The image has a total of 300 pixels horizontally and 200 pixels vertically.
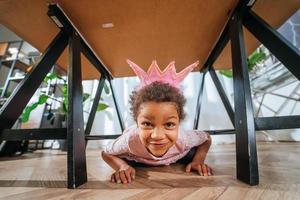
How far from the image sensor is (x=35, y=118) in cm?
228

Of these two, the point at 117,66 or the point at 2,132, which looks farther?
the point at 117,66

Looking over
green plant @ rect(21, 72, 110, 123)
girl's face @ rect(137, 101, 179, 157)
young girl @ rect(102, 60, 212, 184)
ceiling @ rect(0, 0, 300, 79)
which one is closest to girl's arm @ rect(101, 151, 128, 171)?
young girl @ rect(102, 60, 212, 184)

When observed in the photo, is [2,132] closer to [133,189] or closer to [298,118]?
[133,189]

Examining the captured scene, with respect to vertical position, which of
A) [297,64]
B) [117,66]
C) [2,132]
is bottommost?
[2,132]

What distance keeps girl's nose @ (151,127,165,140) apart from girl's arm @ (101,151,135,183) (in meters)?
0.13

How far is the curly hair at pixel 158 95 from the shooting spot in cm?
56

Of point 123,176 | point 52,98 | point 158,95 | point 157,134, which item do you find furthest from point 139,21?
point 52,98

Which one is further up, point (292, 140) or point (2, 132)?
point (2, 132)

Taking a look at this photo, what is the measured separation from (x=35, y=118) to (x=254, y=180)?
237 cm

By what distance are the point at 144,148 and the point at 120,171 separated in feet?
0.30

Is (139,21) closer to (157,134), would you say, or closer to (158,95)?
(158,95)

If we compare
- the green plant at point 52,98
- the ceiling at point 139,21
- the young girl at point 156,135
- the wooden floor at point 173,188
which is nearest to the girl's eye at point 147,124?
the young girl at point 156,135

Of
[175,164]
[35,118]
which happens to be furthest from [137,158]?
[35,118]

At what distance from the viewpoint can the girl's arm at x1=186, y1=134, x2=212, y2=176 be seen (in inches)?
23.0
